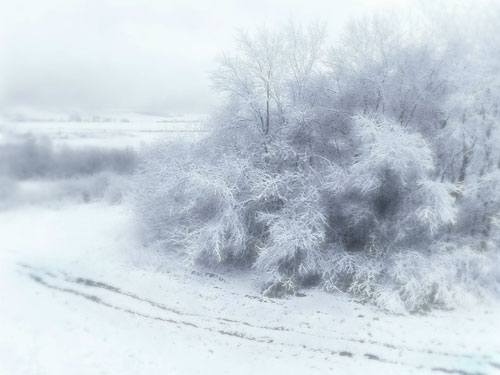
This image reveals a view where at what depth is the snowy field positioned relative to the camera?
37.6 ft

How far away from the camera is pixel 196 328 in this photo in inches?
537

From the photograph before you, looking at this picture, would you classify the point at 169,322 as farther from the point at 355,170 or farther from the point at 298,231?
the point at 355,170

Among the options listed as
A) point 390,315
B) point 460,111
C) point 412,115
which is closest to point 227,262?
point 390,315

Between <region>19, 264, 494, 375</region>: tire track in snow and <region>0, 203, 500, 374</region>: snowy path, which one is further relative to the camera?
<region>19, 264, 494, 375</region>: tire track in snow

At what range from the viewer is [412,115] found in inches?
723

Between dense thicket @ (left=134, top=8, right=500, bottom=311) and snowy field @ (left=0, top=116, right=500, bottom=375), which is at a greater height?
dense thicket @ (left=134, top=8, right=500, bottom=311)

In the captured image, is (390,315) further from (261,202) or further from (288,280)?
(261,202)

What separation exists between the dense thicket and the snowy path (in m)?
1.20

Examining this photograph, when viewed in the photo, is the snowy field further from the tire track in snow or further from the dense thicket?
the dense thicket

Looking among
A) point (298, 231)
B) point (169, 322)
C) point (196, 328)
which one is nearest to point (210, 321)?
point (196, 328)

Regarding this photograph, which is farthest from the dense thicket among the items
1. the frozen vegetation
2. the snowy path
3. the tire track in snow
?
the tire track in snow

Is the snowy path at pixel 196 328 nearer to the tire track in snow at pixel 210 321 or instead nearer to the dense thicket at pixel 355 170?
the tire track in snow at pixel 210 321

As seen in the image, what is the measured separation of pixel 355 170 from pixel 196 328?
8.37 m

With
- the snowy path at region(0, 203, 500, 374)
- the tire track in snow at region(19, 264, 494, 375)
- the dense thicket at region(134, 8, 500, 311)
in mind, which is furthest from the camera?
the dense thicket at region(134, 8, 500, 311)
